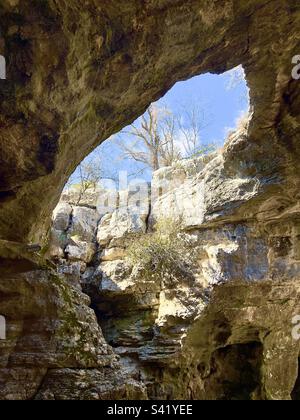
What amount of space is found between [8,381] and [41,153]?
2.21 meters

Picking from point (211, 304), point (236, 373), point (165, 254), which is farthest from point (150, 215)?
point (236, 373)

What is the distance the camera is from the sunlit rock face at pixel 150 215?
3.29 meters

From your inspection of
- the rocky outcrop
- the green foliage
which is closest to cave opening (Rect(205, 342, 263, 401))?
the rocky outcrop

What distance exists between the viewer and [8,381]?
3098 mm

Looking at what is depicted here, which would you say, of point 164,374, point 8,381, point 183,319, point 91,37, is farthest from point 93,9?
point 164,374

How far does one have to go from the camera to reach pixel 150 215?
8883 mm

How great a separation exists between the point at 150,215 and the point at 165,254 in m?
1.52

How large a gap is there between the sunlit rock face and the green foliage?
24 cm

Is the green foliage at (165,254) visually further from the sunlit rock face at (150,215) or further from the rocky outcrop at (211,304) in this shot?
the sunlit rock face at (150,215)

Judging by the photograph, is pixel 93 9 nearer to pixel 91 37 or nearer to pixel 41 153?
pixel 91 37

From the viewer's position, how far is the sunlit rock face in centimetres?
329

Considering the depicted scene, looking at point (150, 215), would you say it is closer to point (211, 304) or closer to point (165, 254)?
point (165, 254)

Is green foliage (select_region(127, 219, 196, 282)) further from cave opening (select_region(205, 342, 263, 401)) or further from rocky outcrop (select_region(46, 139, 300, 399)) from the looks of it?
cave opening (select_region(205, 342, 263, 401))

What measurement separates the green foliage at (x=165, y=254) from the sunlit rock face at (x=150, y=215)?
0.79 ft
